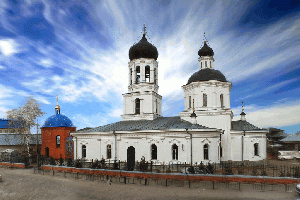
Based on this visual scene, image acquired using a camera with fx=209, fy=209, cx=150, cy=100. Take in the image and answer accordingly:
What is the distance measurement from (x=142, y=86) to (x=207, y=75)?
8131 mm

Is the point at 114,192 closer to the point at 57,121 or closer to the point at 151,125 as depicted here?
the point at 151,125

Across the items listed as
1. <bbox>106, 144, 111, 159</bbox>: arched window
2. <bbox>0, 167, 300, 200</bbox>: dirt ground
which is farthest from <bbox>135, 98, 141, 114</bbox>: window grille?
<bbox>0, 167, 300, 200</bbox>: dirt ground

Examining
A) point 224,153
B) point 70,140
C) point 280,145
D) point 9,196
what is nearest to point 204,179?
point 224,153

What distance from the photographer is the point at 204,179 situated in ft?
46.2

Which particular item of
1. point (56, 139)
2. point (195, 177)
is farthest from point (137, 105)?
point (195, 177)

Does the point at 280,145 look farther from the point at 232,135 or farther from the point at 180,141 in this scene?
the point at 180,141

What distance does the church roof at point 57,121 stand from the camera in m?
30.6

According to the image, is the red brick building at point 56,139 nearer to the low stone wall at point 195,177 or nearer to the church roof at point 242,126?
the low stone wall at point 195,177

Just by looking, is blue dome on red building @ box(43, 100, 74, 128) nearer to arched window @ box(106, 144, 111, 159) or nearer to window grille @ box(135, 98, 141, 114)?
arched window @ box(106, 144, 111, 159)

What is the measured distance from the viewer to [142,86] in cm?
Answer: 2644

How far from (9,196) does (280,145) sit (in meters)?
43.4

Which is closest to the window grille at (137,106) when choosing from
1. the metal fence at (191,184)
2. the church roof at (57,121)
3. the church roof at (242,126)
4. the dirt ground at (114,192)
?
the metal fence at (191,184)

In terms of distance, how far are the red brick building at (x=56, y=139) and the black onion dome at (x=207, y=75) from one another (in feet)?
63.6

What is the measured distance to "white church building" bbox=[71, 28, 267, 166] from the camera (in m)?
20.2
